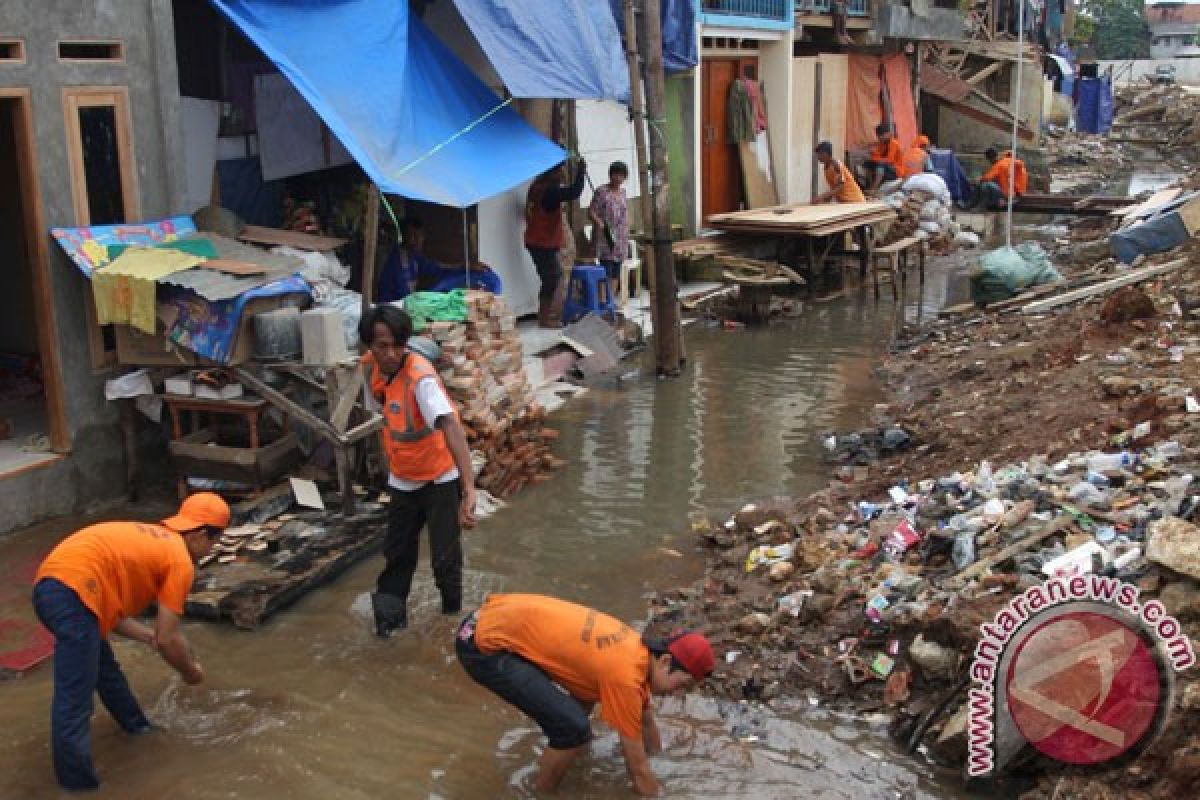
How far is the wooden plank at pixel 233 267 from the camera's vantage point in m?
7.59

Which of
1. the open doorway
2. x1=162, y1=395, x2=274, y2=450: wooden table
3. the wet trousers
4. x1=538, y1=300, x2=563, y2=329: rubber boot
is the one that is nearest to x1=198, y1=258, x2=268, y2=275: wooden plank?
x1=162, y1=395, x2=274, y2=450: wooden table

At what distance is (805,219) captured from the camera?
630 inches

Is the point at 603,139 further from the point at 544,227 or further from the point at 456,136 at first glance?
the point at 456,136

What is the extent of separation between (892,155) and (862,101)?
110 inches

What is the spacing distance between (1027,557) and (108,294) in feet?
18.7

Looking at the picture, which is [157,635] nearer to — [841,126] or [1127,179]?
[841,126]

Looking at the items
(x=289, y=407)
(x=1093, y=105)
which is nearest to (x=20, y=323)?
(x=289, y=407)

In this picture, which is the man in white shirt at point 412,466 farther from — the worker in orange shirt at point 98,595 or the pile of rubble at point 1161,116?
the pile of rubble at point 1161,116

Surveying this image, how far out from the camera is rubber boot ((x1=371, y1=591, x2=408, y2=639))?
20.7 feet

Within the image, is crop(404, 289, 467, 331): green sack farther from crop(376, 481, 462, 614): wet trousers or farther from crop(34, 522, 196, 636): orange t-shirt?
crop(34, 522, 196, 636): orange t-shirt

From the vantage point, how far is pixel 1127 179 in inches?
1271

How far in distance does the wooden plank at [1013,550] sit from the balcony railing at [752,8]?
1262 centimetres

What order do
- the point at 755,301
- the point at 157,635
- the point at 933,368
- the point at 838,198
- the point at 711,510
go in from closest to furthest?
1. the point at 157,635
2. the point at 711,510
3. the point at 933,368
4. the point at 755,301
5. the point at 838,198

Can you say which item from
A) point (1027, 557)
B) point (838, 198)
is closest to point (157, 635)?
point (1027, 557)
